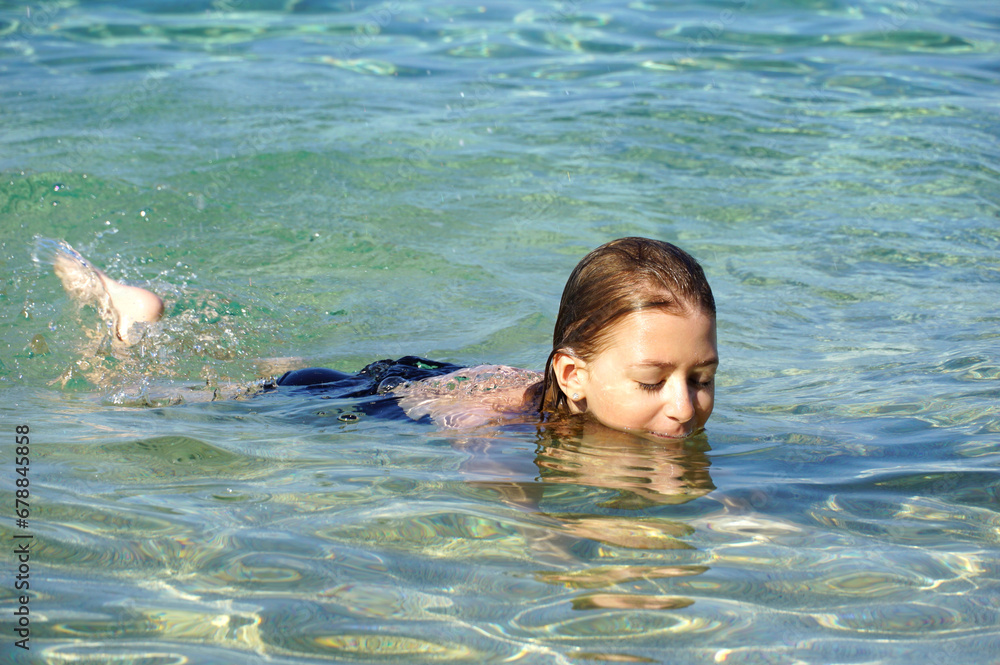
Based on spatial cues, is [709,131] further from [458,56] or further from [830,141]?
[458,56]

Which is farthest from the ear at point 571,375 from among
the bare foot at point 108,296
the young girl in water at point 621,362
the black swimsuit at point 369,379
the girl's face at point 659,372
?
the bare foot at point 108,296

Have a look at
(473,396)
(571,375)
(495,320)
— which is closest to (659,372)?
(571,375)

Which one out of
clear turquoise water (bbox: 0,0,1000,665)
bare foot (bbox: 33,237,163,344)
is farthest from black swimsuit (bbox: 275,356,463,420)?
bare foot (bbox: 33,237,163,344)

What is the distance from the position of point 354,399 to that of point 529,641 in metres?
2.29

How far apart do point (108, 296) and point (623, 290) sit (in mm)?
3014

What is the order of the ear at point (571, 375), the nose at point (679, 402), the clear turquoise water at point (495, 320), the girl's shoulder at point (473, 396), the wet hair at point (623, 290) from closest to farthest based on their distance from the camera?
the clear turquoise water at point (495, 320), the nose at point (679, 402), the wet hair at point (623, 290), the ear at point (571, 375), the girl's shoulder at point (473, 396)

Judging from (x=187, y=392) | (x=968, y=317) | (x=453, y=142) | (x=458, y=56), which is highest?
(x=458, y=56)

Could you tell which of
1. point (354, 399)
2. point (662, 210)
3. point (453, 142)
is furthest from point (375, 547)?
point (453, 142)

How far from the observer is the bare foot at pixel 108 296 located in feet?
16.8

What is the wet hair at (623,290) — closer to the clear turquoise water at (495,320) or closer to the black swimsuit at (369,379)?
the clear turquoise water at (495,320)

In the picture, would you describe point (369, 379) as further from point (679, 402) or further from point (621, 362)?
point (679, 402)

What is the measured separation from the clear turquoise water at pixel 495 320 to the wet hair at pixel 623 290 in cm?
39

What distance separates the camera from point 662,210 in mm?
7297

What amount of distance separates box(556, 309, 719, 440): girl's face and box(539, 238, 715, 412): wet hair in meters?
0.04
